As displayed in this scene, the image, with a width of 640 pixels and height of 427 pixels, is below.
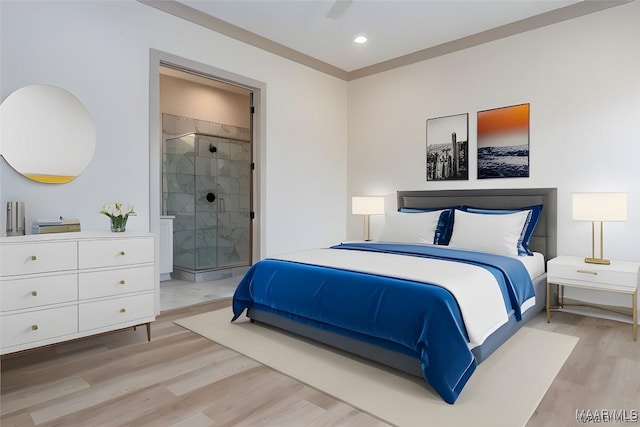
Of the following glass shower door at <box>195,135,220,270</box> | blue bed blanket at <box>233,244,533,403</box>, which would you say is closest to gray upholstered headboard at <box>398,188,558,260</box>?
blue bed blanket at <box>233,244,533,403</box>

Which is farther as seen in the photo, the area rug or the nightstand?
the nightstand

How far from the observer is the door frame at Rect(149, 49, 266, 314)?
11.5 feet

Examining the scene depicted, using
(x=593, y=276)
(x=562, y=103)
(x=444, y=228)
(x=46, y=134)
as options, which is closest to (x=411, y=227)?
(x=444, y=228)

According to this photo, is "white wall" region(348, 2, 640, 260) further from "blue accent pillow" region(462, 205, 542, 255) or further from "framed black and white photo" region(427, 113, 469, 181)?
"blue accent pillow" region(462, 205, 542, 255)

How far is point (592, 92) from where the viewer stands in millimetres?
3598

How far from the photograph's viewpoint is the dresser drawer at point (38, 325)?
227cm

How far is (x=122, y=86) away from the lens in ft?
10.8

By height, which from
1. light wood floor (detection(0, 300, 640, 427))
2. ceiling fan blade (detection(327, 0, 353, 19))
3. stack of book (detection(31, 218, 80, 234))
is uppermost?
ceiling fan blade (detection(327, 0, 353, 19))

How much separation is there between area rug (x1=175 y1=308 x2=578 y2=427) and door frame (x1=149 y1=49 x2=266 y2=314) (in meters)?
1.16

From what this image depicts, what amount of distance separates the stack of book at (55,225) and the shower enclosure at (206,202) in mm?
2411

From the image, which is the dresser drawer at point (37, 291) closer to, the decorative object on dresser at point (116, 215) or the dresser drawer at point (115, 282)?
the dresser drawer at point (115, 282)

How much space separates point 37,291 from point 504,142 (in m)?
4.32

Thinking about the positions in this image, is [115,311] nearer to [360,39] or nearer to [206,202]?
[206,202]

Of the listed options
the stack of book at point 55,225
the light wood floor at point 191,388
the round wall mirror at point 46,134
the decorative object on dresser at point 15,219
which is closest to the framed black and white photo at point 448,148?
the light wood floor at point 191,388
